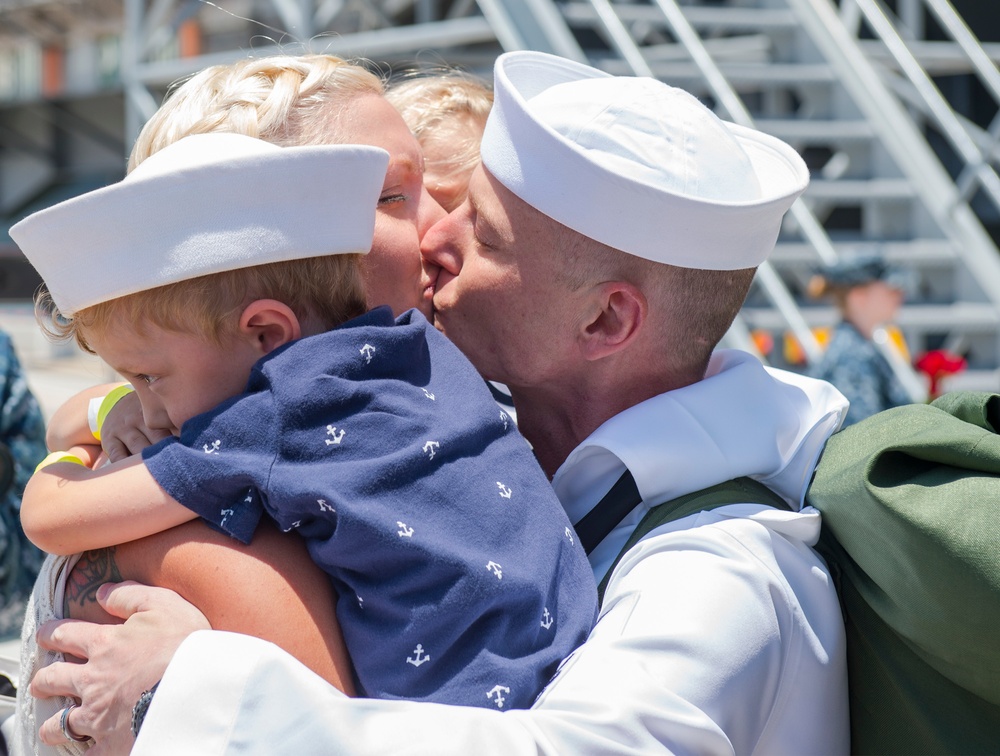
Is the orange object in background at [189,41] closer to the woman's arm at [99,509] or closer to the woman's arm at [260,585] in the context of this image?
the woman's arm at [99,509]

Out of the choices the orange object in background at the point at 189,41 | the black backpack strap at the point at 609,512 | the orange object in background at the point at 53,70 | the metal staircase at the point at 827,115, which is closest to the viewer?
the black backpack strap at the point at 609,512

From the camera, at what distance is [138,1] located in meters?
6.42

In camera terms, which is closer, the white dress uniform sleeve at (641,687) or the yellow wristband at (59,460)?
the white dress uniform sleeve at (641,687)

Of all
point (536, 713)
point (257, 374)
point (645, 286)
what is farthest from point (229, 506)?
point (645, 286)

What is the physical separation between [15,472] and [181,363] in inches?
66.3

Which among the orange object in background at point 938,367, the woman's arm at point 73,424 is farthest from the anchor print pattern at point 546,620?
the orange object in background at point 938,367

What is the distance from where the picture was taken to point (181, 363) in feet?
4.05

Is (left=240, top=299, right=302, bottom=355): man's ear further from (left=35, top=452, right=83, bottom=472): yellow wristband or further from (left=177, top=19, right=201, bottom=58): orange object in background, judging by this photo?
(left=177, top=19, right=201, bottom=58): orange object in background

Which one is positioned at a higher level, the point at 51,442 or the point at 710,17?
the point at 51,442

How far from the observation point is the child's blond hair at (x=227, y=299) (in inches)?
47.8

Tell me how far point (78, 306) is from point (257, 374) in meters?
0.25

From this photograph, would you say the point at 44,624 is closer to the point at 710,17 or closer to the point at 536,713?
the point at 536,713

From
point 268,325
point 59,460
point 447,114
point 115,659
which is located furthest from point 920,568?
point 447,114

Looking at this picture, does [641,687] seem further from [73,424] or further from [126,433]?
[73,424]
